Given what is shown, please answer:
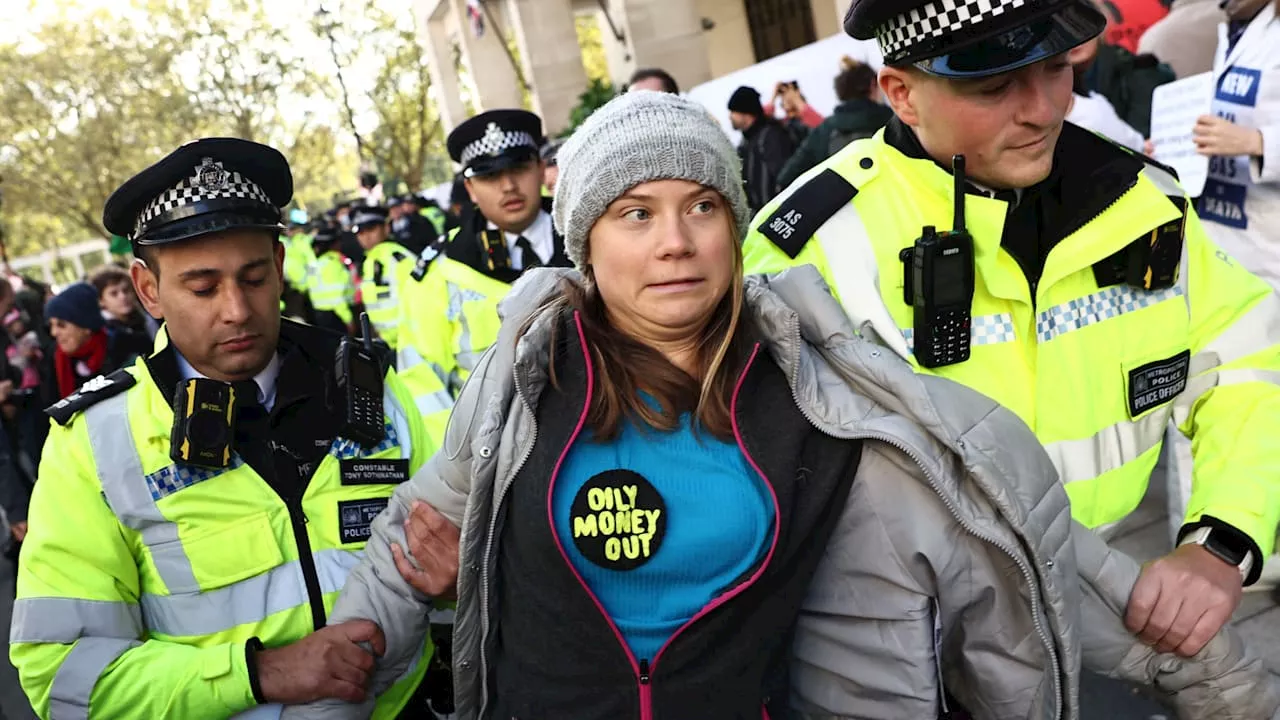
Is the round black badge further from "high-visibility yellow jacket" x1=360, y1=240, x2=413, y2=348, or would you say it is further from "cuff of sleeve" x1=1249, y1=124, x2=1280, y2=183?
"high-visibility yellow jacket" x1=360, y1=240, x2=413, y2=348

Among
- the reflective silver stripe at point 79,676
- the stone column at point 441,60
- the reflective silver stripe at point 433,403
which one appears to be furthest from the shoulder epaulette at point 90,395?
the stone column at point 441,60

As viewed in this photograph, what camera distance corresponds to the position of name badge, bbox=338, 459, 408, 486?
7.79 ft

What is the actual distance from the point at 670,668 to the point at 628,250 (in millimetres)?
786

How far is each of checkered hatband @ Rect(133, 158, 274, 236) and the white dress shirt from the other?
34 cm

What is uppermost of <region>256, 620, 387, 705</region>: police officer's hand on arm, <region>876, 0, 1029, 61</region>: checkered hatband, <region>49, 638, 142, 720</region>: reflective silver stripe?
<region>876, 0, 1029, 61</region>: checkered hatband

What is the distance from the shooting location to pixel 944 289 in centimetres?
196

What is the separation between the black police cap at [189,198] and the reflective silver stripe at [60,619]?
825 millimetres

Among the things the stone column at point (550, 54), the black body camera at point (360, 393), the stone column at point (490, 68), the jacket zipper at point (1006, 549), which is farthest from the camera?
the stone column at point (490, 68)

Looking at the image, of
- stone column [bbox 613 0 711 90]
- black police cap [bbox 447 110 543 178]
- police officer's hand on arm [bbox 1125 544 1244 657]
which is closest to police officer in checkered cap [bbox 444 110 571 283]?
black police cap [bbox 447 110 543 178]

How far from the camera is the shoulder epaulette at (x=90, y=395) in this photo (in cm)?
218

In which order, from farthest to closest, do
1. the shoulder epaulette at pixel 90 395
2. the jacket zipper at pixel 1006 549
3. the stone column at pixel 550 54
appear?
the stone column at pixel 550 54 → the shoulder epaulette at pixel 90 395 → the jacket zipper at pixel 1006 549

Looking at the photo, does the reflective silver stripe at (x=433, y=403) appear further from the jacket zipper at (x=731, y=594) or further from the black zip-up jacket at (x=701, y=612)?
the jacket zipper at (x=731, y=594)

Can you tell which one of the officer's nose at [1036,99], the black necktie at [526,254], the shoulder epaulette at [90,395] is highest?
the black necktie at [526,254]

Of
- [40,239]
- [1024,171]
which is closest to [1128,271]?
[1024,171]
